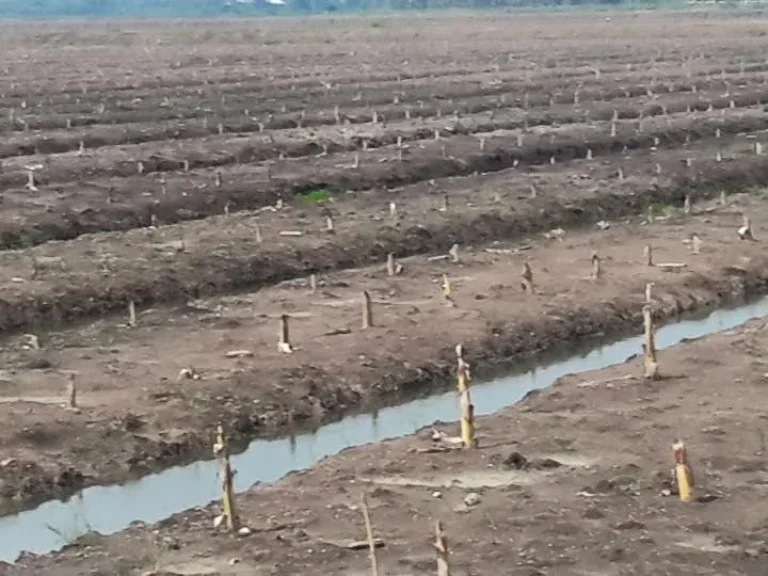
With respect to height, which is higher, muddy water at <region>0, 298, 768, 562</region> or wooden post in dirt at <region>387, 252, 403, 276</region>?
wooden post in dirt at <region>387, 252, 403, 276</region>

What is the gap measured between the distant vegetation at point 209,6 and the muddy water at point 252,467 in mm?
128095

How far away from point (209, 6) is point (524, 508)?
570 feet

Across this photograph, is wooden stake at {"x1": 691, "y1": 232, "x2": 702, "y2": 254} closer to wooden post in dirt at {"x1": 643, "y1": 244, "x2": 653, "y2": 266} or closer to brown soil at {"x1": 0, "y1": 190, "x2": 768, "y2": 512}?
brown soil at {"x1": 0, "y1": 190, "x2": 768, "y2": 512}

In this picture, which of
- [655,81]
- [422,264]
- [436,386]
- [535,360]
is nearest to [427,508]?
[436,386]

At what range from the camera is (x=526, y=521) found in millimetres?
12516

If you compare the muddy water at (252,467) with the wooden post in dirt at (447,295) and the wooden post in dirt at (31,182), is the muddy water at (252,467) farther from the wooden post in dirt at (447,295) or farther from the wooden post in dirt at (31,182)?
the wooden post in dirt at (31,182)

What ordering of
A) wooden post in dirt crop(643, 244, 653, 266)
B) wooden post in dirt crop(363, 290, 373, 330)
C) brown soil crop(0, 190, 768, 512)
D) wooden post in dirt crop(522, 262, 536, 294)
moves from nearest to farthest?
brown soil crop(0, 190, 768, 512) → wooden post in dirt crop(363, 290, 373, 330) → wooden post in dirt crop(522, 262, 536, 294) → wooden post in dirt crop(643, 244, 653, 266)

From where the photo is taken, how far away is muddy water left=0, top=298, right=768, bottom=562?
13977mm

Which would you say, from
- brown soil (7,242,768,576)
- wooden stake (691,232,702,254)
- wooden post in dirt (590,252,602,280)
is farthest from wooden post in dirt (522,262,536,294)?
brown soil (7,242,768,576)

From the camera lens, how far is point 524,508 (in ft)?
42.1

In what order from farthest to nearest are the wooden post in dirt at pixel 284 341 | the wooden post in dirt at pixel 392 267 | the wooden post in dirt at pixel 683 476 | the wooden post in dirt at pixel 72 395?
the wooden post in dirt at pixel 392 267, the wooden post in dirt at pixel 284 341, the wooden post in dirt at pixel 72 395, the wooden post in dirt at pixel 683 476

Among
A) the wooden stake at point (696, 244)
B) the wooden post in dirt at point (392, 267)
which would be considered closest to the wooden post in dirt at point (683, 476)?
the wooden post in dirt at point (392, 267)

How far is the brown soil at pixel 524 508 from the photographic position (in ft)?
38.7

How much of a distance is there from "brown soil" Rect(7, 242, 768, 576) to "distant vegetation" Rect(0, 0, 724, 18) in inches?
5194
